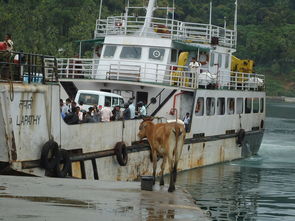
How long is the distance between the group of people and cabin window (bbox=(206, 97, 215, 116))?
15.2 feet

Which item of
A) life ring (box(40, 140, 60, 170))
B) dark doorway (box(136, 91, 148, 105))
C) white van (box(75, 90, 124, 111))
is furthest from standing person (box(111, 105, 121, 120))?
life ring (box(40, 140, 60, 170))

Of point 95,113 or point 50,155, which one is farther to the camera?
point 95,113

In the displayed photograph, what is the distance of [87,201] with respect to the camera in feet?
46.9

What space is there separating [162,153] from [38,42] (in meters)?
59.8

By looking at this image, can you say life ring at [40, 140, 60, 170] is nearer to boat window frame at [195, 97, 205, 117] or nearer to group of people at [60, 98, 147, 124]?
group of people at [60, 98, 147, 124]

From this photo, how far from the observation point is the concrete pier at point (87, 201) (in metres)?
13.0

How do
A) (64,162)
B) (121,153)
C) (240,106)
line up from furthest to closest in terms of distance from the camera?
(240,106)
(121,153)
(64,162)

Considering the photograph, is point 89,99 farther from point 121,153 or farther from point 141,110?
point 121,153

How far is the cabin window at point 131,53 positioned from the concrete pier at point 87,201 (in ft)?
46.1

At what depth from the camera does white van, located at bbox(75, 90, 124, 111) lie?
27.2 metres

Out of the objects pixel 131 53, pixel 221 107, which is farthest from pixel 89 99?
pixel 221 107

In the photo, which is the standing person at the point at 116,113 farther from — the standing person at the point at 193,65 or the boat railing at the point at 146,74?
the standing person at the point at 193,65

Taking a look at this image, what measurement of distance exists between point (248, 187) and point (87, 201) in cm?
1312

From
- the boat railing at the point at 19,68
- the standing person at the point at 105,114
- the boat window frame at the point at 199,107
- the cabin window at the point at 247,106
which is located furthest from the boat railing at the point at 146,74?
the boat railing at the point at 19,68
